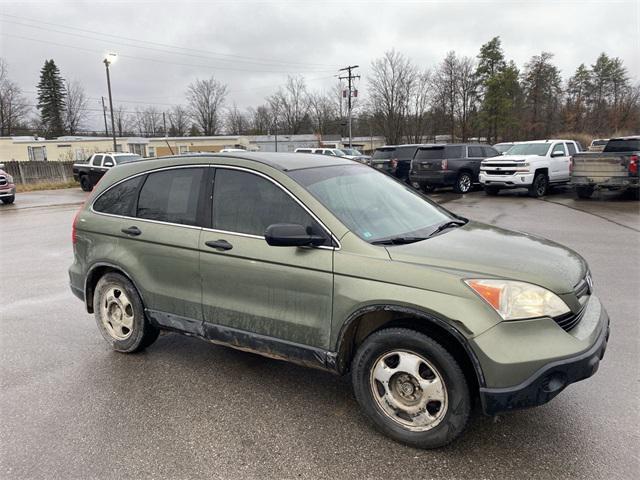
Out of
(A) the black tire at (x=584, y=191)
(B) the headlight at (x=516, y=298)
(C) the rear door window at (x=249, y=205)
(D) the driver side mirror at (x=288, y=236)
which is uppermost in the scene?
(C) the rear door window at (x=249, y=205)

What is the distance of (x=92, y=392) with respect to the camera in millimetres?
3488

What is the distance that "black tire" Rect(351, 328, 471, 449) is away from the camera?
101 inches

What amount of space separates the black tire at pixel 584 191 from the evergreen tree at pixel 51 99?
84791 mm

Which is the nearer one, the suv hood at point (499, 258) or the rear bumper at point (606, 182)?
the suv hood at point (499, 258)

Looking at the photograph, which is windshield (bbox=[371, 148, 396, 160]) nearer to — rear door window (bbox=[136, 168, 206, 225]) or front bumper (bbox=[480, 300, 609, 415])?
rear door window (bbox=[136, 168, 206, 225])

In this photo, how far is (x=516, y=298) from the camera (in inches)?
99.2

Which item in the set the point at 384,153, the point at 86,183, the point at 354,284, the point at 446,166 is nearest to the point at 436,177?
the point at 446,166

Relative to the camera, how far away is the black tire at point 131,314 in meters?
3.99

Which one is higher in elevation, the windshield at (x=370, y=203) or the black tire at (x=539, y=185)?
the windshield at (x=370, y=203)

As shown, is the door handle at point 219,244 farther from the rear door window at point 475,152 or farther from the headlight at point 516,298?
the rear door window at point 475,152

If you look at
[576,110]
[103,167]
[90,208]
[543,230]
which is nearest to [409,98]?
[576,110]

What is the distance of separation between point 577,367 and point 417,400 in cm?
89

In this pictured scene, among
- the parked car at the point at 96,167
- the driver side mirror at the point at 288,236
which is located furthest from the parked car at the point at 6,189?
the driver side mirror at the point at 288,236

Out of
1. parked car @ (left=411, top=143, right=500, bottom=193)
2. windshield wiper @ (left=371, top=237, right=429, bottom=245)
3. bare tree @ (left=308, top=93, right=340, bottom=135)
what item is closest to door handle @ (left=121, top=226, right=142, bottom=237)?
windshield wiper @ (left=371, top=237, right=429, bottom=245)
